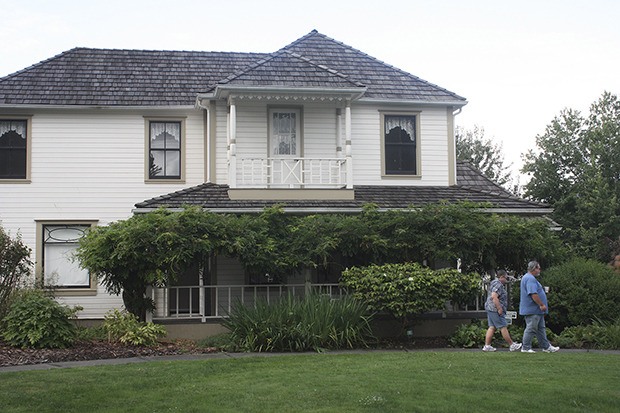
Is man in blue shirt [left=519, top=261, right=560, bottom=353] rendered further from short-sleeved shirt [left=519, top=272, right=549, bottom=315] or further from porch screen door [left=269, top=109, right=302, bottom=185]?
porch screen door [left=269, top=109, right=302, bottom=185]

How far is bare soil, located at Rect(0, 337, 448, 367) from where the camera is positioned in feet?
44.8

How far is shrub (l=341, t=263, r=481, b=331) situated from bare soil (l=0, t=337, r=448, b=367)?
0.65 meters

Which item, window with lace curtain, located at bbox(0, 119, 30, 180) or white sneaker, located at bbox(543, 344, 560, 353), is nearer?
white sneaker, located at bbox(543, 344, 560, 353)

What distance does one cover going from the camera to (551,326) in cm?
1719

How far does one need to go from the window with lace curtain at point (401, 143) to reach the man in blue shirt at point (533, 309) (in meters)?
7.32

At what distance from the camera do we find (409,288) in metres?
15.4

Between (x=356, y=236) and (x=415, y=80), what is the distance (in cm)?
701

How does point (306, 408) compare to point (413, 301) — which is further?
point (413, 301)

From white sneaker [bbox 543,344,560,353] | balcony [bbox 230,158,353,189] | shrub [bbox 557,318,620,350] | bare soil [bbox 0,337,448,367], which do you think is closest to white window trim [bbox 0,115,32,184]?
balcony [bbox 230,158,353,189]

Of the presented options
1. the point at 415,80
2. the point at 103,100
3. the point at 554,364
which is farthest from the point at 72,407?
the point at 415,80

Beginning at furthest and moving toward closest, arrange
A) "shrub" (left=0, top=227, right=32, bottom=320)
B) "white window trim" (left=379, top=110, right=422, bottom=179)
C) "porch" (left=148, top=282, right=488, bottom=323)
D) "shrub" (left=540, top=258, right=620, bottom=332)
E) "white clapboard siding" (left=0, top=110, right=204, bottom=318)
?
"white window trim" (left=379, top=110, right=422, bottom=179), "white clapboard siding" (left=0, top=110, right=204, bottom=318), "porch" (left=148, top=282, right=488, bottom=323), "shrub" (left=0, top=227, right=32, bottom=320), "shrub" (left=540, top=258, right=620, bottom=332)

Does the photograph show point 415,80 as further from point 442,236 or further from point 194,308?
point 194,308

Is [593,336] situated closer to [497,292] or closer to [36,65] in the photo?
[497,292]

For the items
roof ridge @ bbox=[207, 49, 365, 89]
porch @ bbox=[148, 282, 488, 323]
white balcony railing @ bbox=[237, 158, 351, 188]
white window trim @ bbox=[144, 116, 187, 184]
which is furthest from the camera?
white window trim @ bbox=[144, 116, 187, 184]
